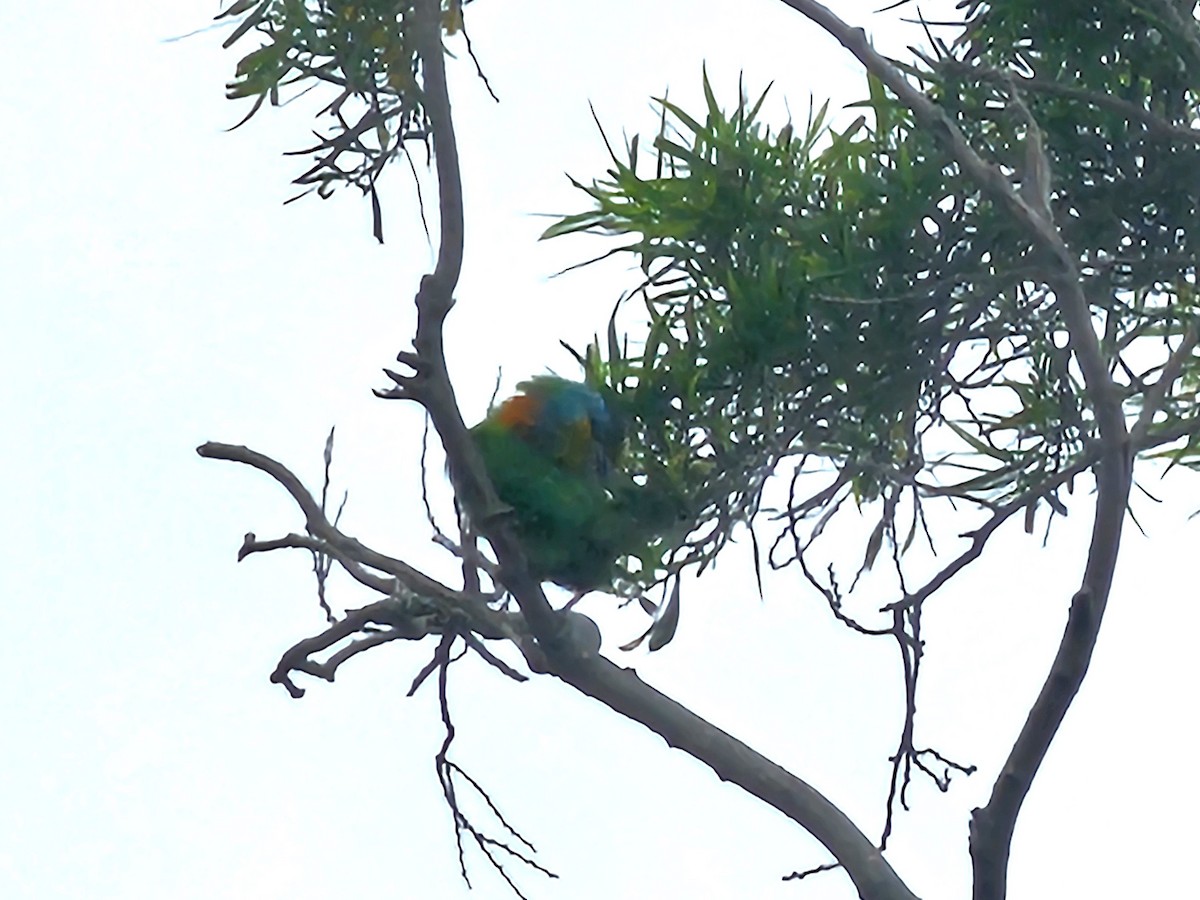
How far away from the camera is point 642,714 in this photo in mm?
1055

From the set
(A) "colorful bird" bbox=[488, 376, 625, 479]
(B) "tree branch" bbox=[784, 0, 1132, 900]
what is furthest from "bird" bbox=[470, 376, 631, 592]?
(B) "tree branch" bbox=[784, 0, 1132, 900]

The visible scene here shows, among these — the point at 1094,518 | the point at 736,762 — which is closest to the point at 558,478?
the point at 736,762

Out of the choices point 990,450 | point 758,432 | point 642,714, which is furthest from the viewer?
point 990,450

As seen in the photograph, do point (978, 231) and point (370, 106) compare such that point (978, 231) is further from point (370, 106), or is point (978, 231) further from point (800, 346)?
point (370, 106)

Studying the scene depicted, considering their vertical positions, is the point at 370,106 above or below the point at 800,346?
above

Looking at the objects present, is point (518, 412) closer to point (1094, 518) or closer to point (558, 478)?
point (558, 478)

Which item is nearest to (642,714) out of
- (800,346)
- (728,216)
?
(800,346)

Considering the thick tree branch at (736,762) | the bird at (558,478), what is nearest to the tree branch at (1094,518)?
the thick tree branch at (736,762)

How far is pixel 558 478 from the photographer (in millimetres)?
1095

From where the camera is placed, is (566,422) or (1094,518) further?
(566,422)

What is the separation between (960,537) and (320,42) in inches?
25.7

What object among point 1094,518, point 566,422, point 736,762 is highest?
point 566,422

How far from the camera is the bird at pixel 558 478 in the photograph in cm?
108

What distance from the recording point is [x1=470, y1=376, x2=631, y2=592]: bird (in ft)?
3.55
